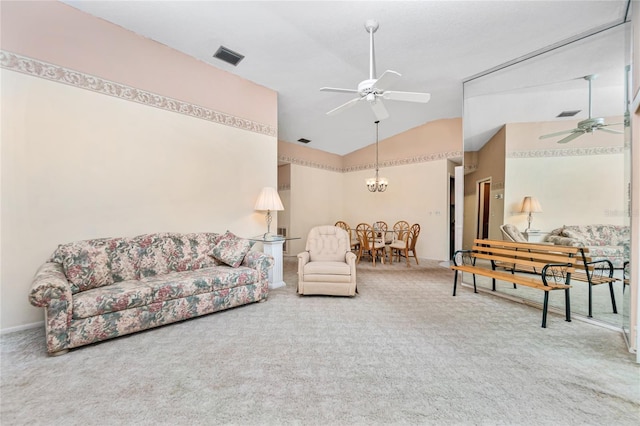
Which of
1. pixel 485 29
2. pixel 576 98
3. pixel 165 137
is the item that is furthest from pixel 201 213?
pixel 576 98

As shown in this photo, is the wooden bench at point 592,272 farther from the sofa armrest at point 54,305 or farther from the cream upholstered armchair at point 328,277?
the sofa armrest at point 54,305

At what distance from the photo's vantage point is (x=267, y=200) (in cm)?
402

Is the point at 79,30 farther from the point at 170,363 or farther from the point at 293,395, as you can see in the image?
the point at 293,395

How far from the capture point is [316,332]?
2477 millimetres

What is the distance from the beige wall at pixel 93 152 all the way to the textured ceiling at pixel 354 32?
0.40 m

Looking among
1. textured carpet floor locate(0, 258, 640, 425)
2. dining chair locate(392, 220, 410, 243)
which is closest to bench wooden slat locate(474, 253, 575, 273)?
textured carpet floor locate(0, 258, 640, 425)

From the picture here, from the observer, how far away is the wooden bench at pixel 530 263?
269 centimetres

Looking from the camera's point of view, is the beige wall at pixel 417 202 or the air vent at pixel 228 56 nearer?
the air vent at pixel 228 56

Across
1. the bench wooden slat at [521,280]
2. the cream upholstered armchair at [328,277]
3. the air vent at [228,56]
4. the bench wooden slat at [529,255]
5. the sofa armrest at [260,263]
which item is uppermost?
the air vent at [228,56]

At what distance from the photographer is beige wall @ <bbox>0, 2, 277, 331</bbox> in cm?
242

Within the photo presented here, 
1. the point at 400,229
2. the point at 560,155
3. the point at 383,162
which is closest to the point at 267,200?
the point at 400,229

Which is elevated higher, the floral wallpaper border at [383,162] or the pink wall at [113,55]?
the pink wall at [113,55]

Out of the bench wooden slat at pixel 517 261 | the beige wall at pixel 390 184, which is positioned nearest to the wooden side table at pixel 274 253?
the beige wall at pixel 390 184

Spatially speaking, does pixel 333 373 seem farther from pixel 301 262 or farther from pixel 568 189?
pixel 568 189
